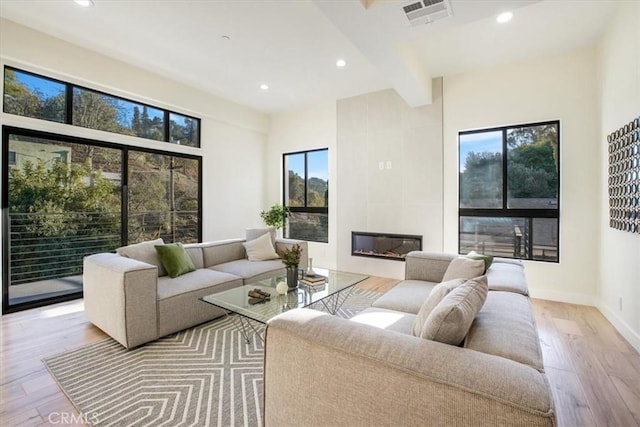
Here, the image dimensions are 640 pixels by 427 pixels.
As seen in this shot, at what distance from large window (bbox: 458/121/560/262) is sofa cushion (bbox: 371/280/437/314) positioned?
2.00 meters

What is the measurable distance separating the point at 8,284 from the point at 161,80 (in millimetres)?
3175

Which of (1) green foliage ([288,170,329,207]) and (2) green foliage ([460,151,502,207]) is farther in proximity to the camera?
(1) green foliage ([288,170,329,207])

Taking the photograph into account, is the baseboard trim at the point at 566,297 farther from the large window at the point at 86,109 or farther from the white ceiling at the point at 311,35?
the large window at the point at 86,109

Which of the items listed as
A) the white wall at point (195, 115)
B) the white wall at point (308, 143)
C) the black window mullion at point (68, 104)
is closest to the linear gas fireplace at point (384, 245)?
the white wall at point (308, 143)

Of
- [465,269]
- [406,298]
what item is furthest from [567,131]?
Result: [406,298]

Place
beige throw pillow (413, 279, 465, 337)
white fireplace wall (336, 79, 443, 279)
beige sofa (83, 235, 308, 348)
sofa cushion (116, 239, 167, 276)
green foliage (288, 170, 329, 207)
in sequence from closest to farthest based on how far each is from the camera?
beige throw pillow (413, 279, 465, 337), beige sofa (83, 235, 308, 348), sofa cushion (116, 239, 167, 276), white fireplace wall (336, 79, 443, 279), green foliage (288, 170, 329, 207)

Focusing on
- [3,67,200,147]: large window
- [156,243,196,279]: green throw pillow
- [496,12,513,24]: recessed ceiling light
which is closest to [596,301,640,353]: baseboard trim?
[496,12,513,24]: recessed ceiling light

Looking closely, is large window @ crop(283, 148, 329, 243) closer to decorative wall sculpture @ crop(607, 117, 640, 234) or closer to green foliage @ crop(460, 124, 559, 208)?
green foliage @ crop(460, 124, 559, 208)

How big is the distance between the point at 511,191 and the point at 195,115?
198 inches

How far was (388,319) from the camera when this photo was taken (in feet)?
6.38

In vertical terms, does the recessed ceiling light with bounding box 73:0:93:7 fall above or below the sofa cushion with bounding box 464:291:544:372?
above

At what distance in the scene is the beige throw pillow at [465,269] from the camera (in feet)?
7.37

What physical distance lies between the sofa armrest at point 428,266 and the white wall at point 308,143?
2.53 meters

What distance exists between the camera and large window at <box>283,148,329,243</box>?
569cm
